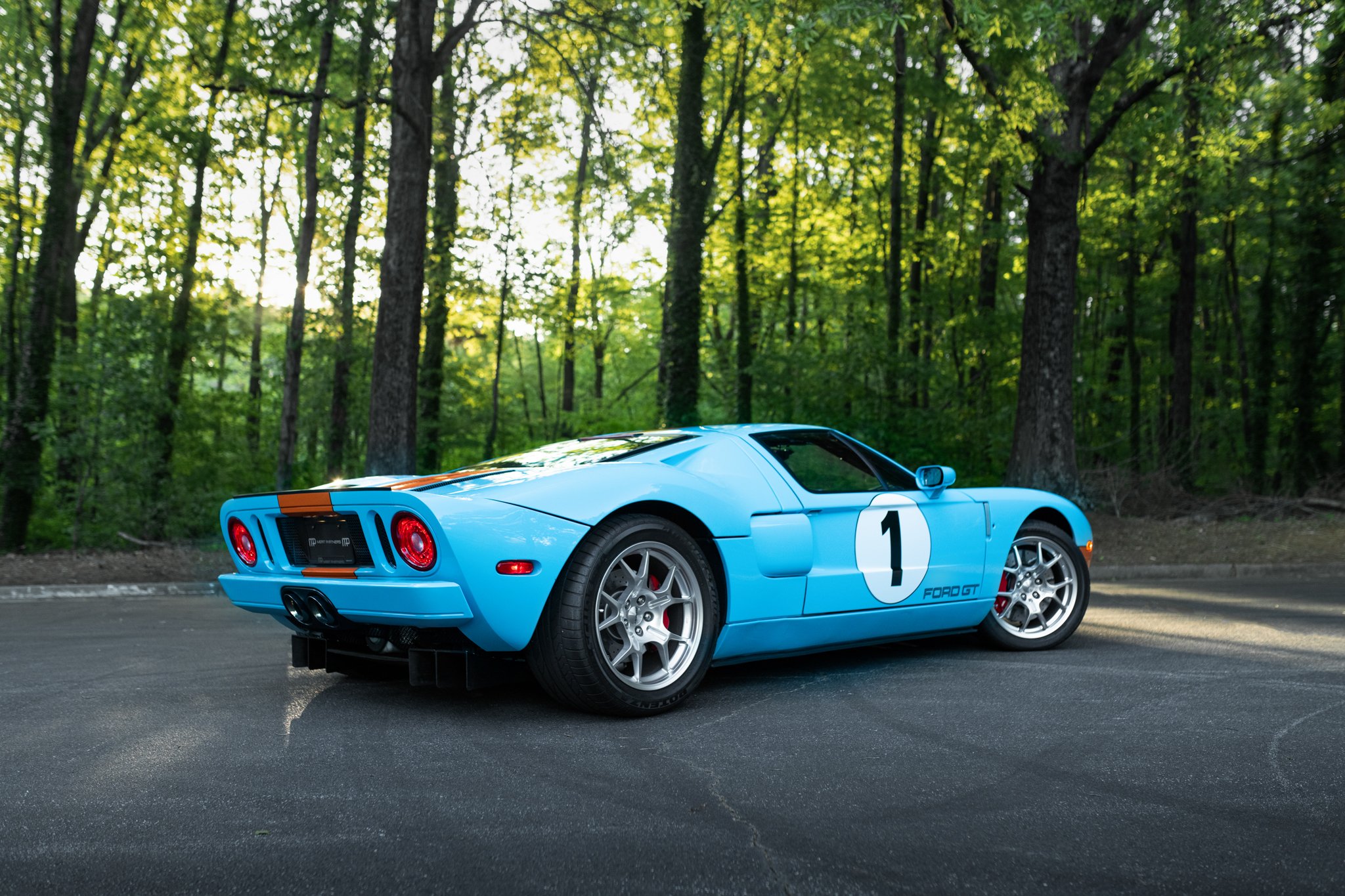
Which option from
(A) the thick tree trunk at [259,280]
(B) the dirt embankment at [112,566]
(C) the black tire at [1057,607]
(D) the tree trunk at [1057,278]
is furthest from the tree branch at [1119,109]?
(A) the thick tree trunk at [259,280]

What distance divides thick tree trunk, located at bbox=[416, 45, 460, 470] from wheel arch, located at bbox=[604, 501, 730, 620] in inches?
655

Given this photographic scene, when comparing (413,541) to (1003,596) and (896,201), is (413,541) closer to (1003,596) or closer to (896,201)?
(1003,596)

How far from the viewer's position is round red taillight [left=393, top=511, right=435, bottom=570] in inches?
162

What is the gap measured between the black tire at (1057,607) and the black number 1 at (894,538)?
98 cm

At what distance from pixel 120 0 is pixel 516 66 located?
7326 millimetres

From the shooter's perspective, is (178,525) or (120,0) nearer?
(178,525)

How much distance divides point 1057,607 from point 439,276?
52.8 ft

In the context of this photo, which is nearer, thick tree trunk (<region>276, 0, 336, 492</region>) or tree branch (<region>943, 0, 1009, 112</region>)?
tree branch (<region>943, 0, 1009, 112</region>)

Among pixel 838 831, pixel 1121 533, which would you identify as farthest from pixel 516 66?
pixel 838 831

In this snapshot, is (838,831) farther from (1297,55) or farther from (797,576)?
(1297,55)

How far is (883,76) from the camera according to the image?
869 inches

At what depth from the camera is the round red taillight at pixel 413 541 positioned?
4.12 meters

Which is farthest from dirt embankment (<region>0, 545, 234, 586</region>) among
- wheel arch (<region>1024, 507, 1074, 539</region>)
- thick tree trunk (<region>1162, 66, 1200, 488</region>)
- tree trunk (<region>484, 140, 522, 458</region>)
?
thick tree trunk (<region>1162, 66, 1200, 488</region>)

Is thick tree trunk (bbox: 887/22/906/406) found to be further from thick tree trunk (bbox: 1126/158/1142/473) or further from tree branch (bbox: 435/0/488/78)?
tree branch (bbox: 435/0/488/78)
